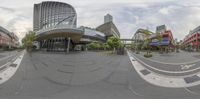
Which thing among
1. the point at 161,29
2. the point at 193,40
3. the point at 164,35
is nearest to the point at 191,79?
the point at 161,29

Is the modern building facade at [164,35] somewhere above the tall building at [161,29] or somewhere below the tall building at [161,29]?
below

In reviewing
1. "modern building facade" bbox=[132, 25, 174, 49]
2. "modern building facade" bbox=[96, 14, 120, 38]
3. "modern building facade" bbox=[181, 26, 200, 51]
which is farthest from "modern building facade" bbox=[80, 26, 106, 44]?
"modern building facade" bbox=[132, 25, 174, 49]

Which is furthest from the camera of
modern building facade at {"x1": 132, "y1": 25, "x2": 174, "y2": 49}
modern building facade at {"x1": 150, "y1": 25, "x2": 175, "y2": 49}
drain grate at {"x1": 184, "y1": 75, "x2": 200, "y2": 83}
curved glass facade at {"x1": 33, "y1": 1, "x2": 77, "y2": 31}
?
curved glass facade at {"x1": 33, "y1": 1, "x2": 77, "y2": 31}

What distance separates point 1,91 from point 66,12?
80.2m

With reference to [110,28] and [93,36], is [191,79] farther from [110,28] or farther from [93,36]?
[93,36]

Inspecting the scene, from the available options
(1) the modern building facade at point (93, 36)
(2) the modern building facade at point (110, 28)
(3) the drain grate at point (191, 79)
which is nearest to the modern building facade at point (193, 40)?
(3) the drain grate at point (191, 79)

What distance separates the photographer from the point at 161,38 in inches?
719

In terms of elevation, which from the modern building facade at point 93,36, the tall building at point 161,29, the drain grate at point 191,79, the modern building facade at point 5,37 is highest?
the modern building facade at point 93,36

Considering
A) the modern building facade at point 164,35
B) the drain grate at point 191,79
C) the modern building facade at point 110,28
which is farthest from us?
the modern building facade at point 110,28

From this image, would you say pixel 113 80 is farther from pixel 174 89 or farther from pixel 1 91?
pixel 1 91

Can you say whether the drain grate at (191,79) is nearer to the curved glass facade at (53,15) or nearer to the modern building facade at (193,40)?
the modern building facade at (193,40)

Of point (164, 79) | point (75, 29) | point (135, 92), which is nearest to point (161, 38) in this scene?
point (164, 79)

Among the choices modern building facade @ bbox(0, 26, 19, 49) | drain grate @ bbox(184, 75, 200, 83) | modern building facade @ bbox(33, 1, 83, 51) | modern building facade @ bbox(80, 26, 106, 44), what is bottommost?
drain grate @ bbox(184, 75, 200, 83)

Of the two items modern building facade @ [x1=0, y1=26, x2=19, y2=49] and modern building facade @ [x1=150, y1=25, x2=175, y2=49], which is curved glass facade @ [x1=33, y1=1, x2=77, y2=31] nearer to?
modern building facade @ [x1=0, y1=26, x2=19, y2=49]
